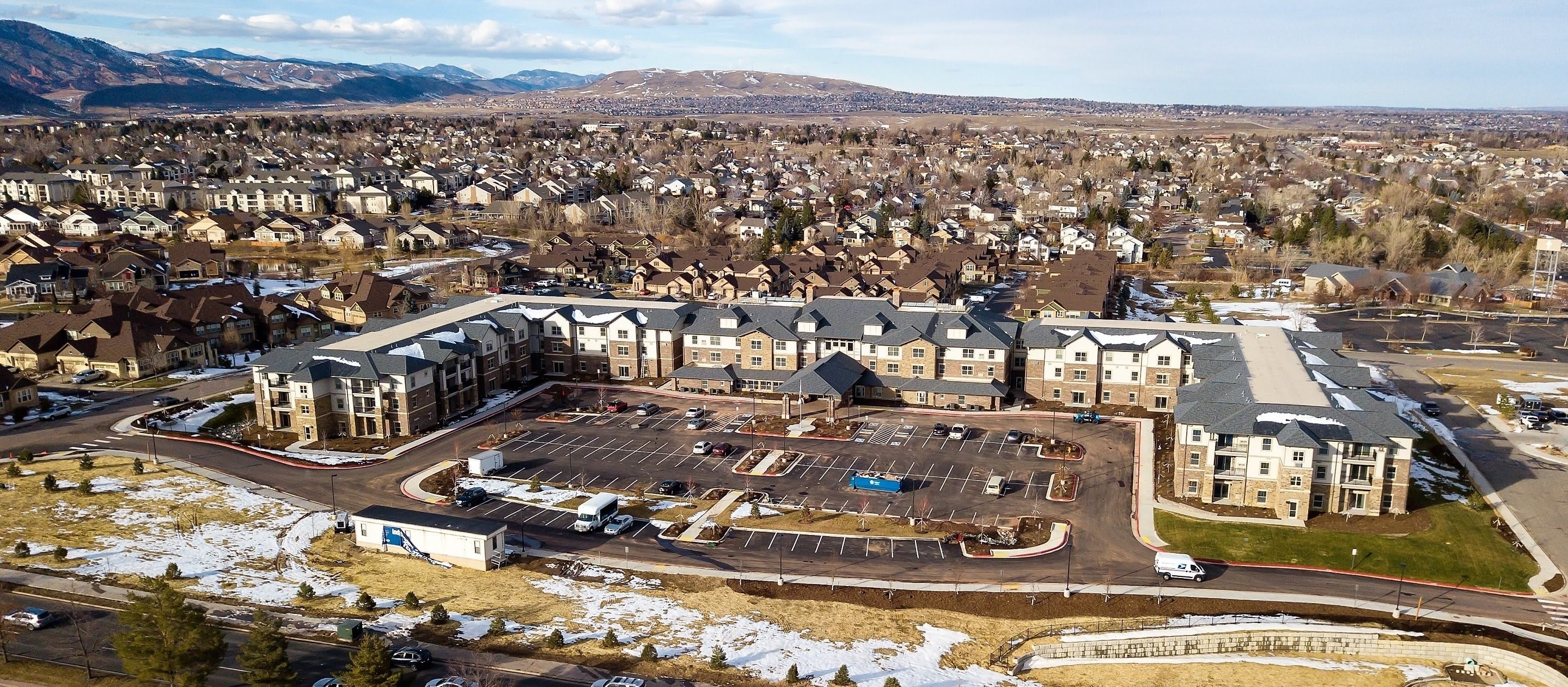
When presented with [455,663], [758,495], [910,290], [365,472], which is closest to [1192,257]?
[910,290]

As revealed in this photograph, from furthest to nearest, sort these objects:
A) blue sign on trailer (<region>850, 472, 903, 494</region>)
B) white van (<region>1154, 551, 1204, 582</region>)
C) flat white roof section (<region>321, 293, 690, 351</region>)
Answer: flat white roof section (<region>321, 293, 690, 351</region>), blue sign on trailer (<region>850, 472, 903, 494</region>), white van (<region>1154, 551, 1204, 582</region>)

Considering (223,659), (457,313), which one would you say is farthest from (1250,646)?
(457,313)

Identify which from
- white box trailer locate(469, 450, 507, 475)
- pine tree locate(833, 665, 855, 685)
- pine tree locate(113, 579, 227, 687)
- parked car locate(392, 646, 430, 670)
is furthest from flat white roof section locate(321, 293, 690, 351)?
pine tree locate(833, 665, 855, 685)

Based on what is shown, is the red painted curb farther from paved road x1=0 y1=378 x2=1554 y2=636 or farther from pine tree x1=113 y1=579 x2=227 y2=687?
pine tree x1=113 y1=579 x2=227 y2=687

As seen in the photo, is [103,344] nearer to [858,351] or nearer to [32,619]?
[32,619]

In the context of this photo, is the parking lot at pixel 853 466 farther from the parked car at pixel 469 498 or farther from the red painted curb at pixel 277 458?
the red painted curb at pixel 277 458

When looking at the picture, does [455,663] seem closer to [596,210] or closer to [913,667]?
[913,667]
